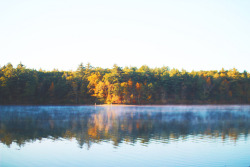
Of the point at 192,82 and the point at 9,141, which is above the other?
the point at 192,82

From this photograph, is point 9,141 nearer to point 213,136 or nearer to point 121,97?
point 213,136

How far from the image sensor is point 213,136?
2083cm

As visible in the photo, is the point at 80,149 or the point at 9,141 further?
the point at 9,141

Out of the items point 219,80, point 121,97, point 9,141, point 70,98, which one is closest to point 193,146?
point 9,141

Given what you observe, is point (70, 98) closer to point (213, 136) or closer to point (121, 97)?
point (121, 97)

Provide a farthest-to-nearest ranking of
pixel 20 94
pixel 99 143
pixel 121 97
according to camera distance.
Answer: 1. pixel 121 97
2. pixel 20 94
3. pixel 99 143

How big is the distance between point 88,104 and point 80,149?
77.8m

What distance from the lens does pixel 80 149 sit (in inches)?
619

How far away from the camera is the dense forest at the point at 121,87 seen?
278 ft

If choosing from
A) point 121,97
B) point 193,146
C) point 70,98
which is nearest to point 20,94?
point 70,98

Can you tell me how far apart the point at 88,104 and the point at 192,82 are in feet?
135

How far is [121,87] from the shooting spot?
88062 millimetres

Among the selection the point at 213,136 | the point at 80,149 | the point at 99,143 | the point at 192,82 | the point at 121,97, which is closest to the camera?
the point at 80,149

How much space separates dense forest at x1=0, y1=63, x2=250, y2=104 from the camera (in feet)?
278
